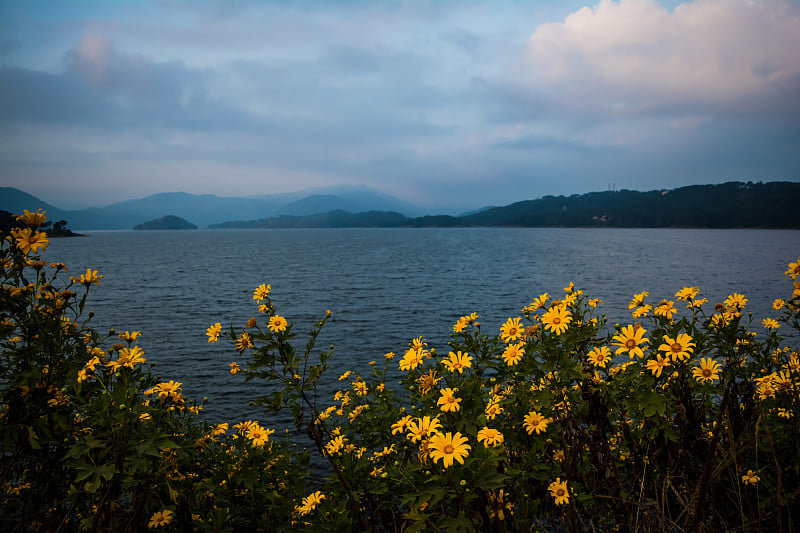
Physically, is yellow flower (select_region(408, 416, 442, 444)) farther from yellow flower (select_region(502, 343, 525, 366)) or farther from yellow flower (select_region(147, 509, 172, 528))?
yellow flower (select_region(147, 509, 172, 528))

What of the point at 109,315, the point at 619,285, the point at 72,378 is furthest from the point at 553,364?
the point at 619,285

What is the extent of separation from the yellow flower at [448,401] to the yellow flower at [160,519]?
297cm

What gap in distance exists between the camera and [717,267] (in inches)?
2186

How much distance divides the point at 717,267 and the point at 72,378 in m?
70.3

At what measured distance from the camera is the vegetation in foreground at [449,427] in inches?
118

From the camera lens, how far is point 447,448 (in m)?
2.46

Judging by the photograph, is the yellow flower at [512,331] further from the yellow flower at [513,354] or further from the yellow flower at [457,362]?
the yellow flower at [457,362]

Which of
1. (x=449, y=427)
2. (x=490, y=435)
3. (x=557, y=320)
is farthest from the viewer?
(x=557, y=320)

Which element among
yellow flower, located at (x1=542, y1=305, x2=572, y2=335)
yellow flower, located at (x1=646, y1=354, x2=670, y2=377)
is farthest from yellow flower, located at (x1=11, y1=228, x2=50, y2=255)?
yellow flower, located at (x1=646, y1=354, x2=670, y2=377)

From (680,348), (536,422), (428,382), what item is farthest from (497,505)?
(680,348)

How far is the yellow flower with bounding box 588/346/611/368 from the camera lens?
11.8 feet

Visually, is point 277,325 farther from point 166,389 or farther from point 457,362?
point 166,389

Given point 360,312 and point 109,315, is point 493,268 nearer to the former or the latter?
point 360,312

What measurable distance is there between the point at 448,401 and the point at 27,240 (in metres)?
4.18
